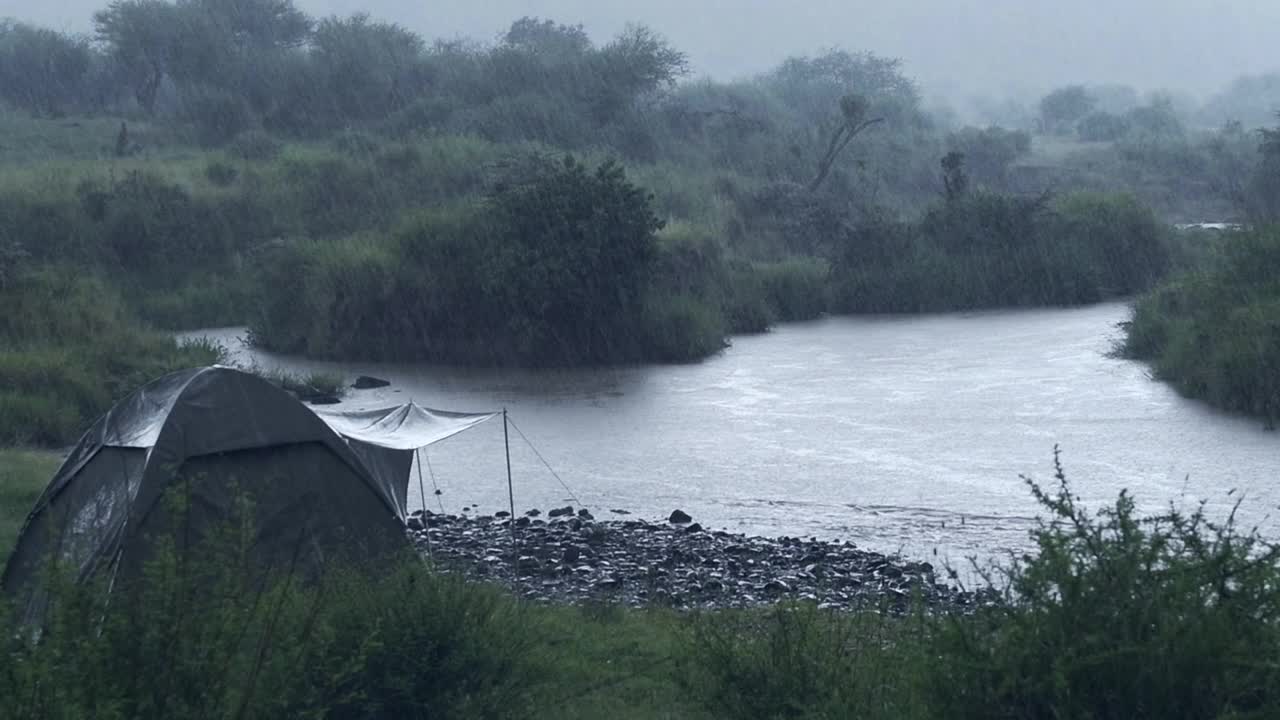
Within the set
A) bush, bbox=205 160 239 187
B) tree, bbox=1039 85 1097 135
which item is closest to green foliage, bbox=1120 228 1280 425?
bush, bbox=205 160 239 187

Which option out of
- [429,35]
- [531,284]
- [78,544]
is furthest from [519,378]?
[429,35]

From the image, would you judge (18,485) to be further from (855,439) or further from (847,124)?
(847,124)

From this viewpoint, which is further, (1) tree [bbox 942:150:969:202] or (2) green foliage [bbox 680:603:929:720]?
(1) tree [bbox 942:150:969:202]

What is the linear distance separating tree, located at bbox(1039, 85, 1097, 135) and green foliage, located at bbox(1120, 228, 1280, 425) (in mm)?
62645

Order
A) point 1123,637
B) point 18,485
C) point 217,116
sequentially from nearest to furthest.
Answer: point 1123,637 < point 18,485 < point 217,116

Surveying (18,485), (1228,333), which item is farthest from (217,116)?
(18,485)

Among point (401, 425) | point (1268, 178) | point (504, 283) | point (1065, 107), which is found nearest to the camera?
point (401, 425)

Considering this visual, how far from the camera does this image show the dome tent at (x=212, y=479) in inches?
363

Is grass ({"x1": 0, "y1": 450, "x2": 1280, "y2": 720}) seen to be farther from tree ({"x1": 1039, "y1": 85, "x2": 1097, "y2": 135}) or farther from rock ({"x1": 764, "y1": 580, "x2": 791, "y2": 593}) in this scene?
tree ({"x1": 1039, "y1": 85, "x2": 1097, "y2": 135})

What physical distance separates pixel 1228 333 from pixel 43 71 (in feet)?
161

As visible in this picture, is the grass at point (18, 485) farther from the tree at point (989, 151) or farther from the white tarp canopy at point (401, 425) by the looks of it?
the tree at point (989, 151)

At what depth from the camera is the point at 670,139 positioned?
160 feet

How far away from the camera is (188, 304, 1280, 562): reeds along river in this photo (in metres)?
14.7

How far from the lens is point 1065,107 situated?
283 feet
